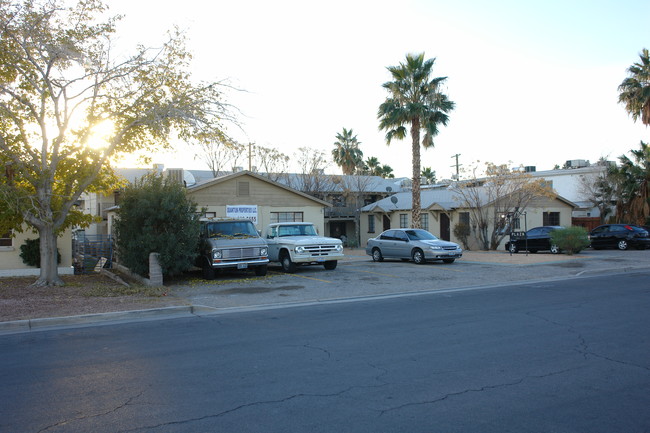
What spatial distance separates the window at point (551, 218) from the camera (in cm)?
3481

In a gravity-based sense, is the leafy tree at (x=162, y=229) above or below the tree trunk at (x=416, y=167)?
below

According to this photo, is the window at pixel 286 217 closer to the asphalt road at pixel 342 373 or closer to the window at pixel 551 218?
the asphalt road at pixel 342 373

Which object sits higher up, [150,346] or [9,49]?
[9,49]

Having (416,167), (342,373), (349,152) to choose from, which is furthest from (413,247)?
(349,152)

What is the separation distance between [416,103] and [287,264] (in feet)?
47.2

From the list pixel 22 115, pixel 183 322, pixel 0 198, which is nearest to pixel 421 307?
pixel 183 322

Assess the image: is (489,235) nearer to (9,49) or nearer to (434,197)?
(434,197)

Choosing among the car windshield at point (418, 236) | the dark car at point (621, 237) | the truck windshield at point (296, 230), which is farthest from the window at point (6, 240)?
the dark car at point (621, 237)

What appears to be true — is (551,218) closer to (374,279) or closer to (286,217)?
(286,217)

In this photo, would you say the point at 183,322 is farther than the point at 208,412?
Yes

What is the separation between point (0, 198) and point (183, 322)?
7203 mm

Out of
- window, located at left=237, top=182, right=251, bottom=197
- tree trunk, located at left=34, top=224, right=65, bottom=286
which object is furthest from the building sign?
tree trunk, located at left=34, top=224, right=65, bottom=286

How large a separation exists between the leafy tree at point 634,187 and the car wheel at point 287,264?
2571 cm

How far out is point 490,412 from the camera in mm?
4887
